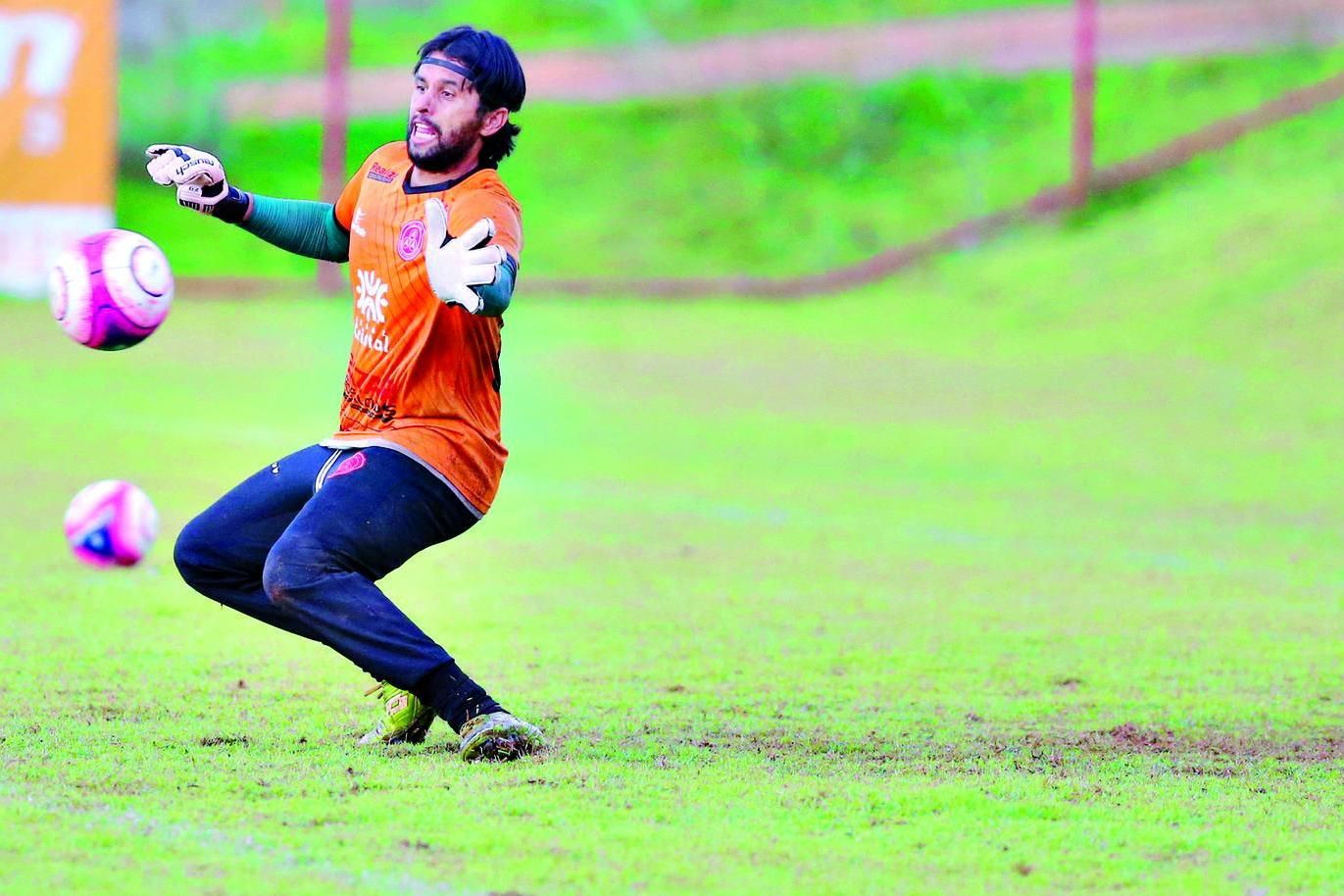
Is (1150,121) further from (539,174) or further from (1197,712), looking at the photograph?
(1197,712)

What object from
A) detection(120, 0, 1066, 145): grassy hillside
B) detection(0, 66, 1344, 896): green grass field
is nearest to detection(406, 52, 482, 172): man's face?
detection(0, 66, 1344, 896): green grass field

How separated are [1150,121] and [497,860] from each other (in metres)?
Result: 23.5

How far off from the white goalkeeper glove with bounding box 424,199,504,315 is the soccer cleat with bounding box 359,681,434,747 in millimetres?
1252

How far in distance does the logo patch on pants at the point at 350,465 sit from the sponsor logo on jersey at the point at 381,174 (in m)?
0.82

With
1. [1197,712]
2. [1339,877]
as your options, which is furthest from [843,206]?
[1339,877]

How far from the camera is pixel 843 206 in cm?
2806

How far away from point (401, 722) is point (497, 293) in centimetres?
140

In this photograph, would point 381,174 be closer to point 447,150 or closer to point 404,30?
point 447,150

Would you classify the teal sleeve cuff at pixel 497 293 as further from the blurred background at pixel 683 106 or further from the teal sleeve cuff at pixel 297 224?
the blurred background at pixel 683 106

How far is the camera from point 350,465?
580 cm

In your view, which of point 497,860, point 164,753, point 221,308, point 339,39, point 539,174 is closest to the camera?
point 497,860

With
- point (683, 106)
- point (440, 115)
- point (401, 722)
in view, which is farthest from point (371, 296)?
point (683, 106)

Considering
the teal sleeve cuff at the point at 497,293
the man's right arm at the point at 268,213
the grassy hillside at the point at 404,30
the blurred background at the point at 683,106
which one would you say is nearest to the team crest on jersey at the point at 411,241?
the man's right arm at the point at 268,213

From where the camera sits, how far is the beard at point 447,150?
583cm
